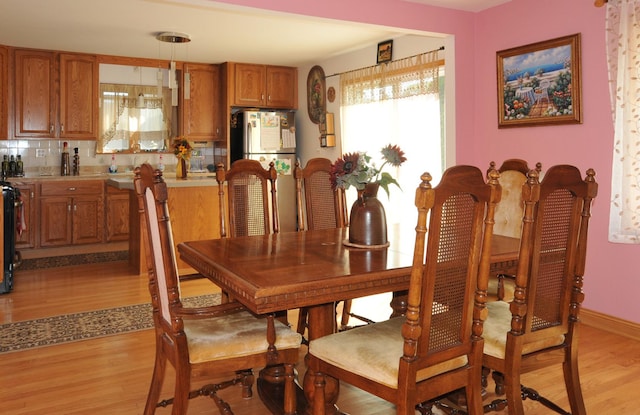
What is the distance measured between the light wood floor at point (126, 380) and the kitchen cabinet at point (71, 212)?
2408 mm

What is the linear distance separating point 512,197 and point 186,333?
1953 mm

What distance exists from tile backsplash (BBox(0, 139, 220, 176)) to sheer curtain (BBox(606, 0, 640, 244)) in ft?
17.9

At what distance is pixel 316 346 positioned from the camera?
2041 mm

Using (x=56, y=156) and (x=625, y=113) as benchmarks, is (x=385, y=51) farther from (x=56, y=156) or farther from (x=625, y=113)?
(x=56, y=156)

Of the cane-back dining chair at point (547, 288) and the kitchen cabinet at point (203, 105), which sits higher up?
the kitchen cabinet at point (203, 105)

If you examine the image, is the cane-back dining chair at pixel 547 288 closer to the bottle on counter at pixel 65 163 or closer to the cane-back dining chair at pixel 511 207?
the cane-back dining chair at pixel 511 207

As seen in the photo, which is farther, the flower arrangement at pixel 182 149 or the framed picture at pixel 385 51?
the framed picture at pixel 385 51

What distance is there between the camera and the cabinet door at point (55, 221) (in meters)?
6.30

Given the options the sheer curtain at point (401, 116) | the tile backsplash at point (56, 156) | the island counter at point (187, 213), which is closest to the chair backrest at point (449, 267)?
the sheer curtain at point (401, 116)

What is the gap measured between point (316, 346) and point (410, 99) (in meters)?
3.85

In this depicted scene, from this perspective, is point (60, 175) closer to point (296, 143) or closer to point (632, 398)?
point (296, 143)

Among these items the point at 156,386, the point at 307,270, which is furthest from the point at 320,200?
the point at 156,386

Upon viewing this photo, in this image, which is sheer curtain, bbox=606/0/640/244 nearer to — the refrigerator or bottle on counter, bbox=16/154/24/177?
the refrigerator

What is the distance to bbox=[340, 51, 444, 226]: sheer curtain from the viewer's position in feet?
17.0
